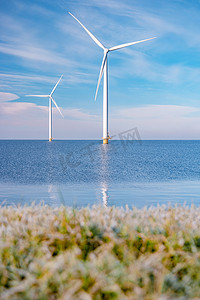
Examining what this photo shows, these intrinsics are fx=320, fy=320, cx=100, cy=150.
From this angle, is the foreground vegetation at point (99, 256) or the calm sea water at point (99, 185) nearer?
the foreground vegetation at point (99, 256)

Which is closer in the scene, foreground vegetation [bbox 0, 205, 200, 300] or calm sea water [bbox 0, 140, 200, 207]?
foreground vegetation [bbox 0, 205, 200, 300]

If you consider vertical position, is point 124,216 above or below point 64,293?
above

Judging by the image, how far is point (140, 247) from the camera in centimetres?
621

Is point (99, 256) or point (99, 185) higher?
point (99, 256)

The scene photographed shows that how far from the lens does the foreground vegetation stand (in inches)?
184

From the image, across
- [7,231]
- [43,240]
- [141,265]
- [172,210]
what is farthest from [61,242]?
[172,210]

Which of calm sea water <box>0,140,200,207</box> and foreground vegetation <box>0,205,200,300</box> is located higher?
foreground vegetation <box>0,205,200,300</box>

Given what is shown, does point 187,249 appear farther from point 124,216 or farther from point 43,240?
point 43,240

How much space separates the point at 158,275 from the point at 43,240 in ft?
7.52

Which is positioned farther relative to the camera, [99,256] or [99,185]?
[99,185]

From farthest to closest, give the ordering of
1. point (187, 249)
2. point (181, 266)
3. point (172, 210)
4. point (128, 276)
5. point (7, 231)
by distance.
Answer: point (172, 210) < point (7, 231) < point (187, 249) < point (181, 266) < point (128, 276)

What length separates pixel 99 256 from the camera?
17.4 feet

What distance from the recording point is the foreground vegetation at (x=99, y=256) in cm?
468

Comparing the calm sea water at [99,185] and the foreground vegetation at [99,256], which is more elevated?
the foreground vegetation at [99,256]
